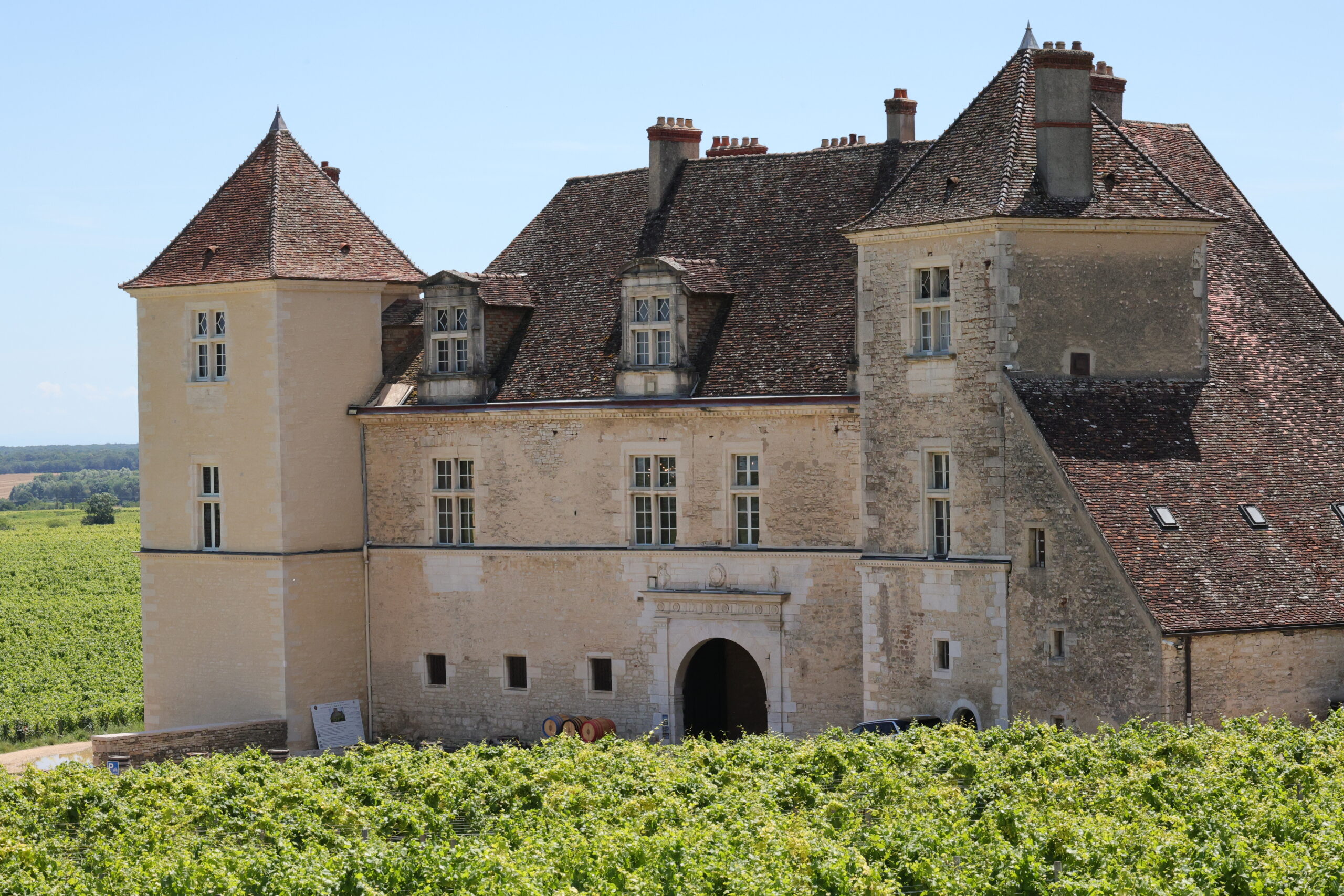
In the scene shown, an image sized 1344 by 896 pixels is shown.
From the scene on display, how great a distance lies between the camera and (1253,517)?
27.8 meters

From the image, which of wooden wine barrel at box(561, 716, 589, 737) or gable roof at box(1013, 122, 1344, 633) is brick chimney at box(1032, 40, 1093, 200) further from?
wooden wine barrel at box(561, 716, 589, 737)

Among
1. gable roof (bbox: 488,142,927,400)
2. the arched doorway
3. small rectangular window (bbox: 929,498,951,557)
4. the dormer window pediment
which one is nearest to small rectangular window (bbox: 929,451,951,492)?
small rectangular window (bbox: 929,498,951,557)

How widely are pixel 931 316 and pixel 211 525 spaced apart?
14627mm

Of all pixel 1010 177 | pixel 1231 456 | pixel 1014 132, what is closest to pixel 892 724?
pixel 1231 456

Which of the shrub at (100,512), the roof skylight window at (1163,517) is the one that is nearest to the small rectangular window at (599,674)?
the roof skylight window at (1163,517)

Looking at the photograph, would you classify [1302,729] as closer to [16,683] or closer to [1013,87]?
[1013,87]

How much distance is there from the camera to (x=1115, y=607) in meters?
26.2

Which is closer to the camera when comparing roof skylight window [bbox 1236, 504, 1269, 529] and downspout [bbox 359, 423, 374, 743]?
roof skylight window [bbox 1236, 504, 1269, 529]

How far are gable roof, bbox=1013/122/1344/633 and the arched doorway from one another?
8.48 meters

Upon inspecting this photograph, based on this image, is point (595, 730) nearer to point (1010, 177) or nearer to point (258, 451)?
point (258, 451)

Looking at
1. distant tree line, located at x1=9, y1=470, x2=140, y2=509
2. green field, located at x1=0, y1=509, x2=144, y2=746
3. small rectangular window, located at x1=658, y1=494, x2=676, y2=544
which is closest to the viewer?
small rectangular window, located at x1=658, y1=494, x2=676, y2=544

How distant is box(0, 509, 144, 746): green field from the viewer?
43.6 meters

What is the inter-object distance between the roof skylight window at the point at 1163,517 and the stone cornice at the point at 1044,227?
4.31 meters

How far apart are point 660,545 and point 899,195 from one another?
7.40m
